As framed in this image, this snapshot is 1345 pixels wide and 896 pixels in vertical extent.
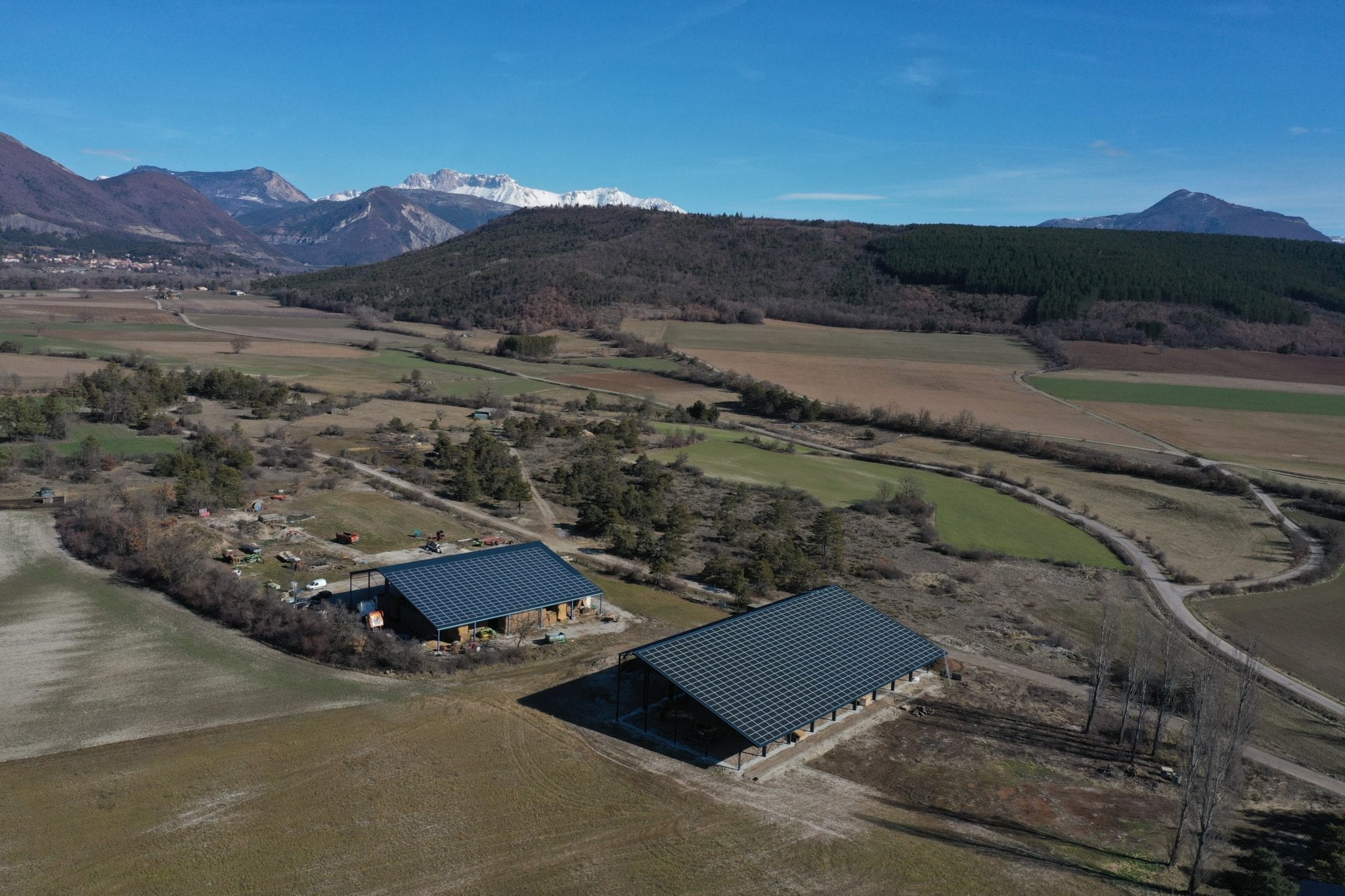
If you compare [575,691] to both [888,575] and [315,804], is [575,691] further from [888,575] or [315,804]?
[888,575]

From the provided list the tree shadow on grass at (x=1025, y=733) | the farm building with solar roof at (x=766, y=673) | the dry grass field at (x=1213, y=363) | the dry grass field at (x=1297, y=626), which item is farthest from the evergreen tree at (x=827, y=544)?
the dry grass field at (x=1213, y=363)

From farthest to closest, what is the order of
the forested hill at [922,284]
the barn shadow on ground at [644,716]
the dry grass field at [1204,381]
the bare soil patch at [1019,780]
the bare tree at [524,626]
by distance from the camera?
the forested hill at [922,284] → the dry grass field at [1204,381] → the bare tree at [524,626] → the barn shadow on ground at [644,716] → the bare soil patch at [1019,780]

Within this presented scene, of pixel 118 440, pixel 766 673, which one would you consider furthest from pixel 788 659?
pixel 118 440

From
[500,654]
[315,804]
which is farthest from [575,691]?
[315,804]

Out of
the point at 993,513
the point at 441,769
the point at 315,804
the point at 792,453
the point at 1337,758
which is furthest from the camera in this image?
the point at 792,453

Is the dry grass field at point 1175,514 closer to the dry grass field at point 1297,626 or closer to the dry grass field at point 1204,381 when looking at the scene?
the dry grass field at point 1297,626

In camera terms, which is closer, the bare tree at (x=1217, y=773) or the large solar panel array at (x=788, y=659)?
the bare tree at (x=1217, y=773)

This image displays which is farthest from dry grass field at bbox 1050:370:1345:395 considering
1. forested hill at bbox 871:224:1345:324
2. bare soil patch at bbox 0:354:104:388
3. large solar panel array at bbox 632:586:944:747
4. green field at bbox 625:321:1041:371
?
bare soil patch at bbox 0:354:104:388
